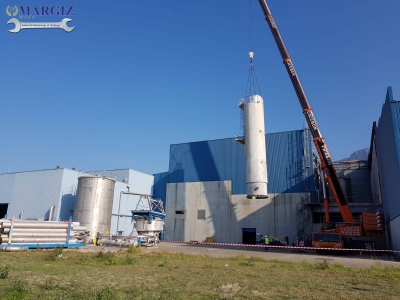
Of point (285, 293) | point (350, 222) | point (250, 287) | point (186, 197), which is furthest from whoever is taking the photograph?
point (186, 197)

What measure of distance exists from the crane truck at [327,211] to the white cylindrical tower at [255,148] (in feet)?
14.5

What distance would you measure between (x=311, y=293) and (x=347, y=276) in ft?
15.0

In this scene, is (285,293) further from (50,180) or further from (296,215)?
(50,180)

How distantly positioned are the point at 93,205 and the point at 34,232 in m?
15.2

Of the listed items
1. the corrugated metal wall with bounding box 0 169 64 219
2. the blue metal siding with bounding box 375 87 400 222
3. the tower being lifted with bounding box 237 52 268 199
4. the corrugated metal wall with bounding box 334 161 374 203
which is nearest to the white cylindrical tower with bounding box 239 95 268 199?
the tower being lifted with bounding box 237 52 268 199

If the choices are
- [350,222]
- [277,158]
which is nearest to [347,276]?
[350,222]

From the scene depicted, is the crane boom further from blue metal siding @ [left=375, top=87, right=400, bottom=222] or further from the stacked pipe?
the stacked pipe

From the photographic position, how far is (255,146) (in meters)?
→ 31.7

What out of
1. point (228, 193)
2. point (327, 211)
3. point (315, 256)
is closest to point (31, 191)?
point (228, 193)

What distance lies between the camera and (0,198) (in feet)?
148

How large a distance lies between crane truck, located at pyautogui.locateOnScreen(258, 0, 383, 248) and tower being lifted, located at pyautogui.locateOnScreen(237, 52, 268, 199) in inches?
154

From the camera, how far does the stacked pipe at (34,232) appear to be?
20.0 meters

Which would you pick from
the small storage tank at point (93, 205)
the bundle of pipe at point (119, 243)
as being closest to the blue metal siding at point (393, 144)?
the bundle of pipe at point (119, 243)

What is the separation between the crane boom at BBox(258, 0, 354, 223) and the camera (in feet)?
96.4
